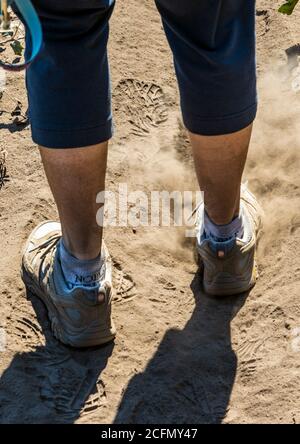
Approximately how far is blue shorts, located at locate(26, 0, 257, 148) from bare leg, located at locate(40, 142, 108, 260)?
0.04 metres

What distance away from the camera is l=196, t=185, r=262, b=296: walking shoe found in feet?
8.66

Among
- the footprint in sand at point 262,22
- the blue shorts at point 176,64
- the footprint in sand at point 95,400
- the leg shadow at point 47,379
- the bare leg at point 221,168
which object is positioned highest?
the blue shorts at point 176,64

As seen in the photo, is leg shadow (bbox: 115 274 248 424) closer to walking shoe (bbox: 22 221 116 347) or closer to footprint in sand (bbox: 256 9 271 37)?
walking shoe (bbox: 22 221 116 347)

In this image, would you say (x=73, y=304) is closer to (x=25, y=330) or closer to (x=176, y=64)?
(x=25, y=330)

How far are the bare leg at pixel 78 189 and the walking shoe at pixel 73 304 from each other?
0.34ft

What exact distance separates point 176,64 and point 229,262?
643 millimetres

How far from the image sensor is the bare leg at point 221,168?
2428mm

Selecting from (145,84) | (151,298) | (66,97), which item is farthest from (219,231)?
(145,84)

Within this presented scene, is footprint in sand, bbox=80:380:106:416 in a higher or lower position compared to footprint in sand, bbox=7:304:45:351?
lower

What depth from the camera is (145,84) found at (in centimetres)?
354

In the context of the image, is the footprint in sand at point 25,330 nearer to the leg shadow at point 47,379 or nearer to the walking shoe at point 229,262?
the leg shadow at point 47,379

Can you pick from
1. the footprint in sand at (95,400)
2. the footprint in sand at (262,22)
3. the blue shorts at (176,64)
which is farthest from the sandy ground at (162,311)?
the blue shorts at (176,64)

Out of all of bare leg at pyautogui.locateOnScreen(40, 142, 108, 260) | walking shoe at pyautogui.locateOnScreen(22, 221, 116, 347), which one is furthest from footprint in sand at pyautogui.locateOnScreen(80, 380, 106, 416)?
bare leg at pyautogui.locateOnScreen(40, 142, 108, 260)
